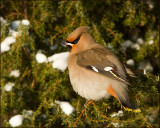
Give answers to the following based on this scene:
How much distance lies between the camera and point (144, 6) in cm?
262

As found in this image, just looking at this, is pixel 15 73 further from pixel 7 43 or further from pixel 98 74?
pixel 98 74

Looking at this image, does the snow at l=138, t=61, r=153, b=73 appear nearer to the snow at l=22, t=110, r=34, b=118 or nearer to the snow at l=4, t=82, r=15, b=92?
the snow at l=22, t=110, r=34, b=118

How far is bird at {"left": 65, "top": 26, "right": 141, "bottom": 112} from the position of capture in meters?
1.90

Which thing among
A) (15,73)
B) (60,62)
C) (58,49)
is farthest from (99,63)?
(15,73)

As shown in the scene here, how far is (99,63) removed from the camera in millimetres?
2010

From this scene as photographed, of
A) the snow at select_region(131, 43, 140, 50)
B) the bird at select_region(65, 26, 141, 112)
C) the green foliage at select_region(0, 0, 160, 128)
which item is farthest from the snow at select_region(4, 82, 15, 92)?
the snow at select_region(131, 43, 140, 50)

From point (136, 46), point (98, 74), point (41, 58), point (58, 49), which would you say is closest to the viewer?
point (98, 74)

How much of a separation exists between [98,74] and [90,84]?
0.10 meters

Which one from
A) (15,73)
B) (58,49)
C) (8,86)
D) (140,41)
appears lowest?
(8,86)

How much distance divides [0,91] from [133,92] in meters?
1.35

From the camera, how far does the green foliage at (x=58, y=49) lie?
2.37 metres

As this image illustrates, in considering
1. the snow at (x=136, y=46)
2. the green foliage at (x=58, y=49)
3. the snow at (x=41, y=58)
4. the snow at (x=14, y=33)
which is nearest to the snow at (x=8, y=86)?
the green foliage at (x=58, y=49)

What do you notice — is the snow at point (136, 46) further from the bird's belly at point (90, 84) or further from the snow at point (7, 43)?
the snow at point (7, 43)

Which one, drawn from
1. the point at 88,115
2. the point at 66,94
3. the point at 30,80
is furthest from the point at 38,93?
the point at 88,115
